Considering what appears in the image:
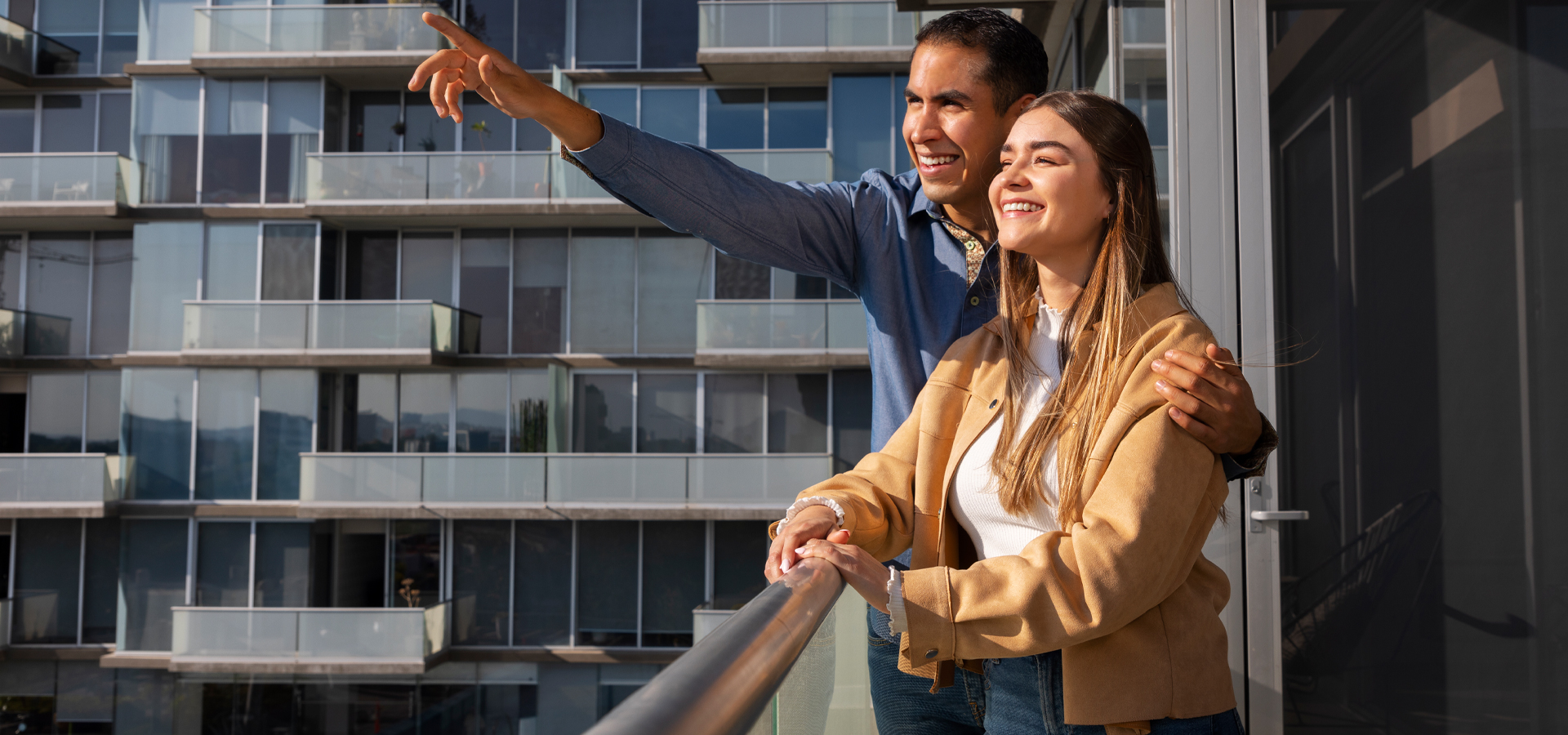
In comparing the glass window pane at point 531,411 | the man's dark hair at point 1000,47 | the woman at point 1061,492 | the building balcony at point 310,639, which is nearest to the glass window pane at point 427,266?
the glass window pane at point 531,411

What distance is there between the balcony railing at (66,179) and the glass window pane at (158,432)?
83.8 inches

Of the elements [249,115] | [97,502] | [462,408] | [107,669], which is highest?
[249,115]

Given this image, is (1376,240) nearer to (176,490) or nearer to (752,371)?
(752,371)

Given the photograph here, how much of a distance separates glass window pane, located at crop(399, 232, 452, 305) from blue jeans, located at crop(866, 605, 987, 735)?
11.1m

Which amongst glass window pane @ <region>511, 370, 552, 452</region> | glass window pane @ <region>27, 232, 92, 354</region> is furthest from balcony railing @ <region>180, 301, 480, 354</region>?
glass window pane @ <region>27, 232, 92, 354</region>

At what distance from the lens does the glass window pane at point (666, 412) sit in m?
11.2

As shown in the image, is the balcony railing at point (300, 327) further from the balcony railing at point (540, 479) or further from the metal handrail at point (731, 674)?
the metal handrail at point (731, 674)

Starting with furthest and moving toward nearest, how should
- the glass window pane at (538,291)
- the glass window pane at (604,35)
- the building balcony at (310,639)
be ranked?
the glass window pane at (604,35) → the glass window pane at (538,291) → the building balcony at (310,639)

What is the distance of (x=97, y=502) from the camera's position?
1105cm

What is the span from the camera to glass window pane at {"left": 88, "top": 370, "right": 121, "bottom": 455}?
38.1 ft

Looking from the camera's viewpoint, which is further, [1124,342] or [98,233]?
[98,233]

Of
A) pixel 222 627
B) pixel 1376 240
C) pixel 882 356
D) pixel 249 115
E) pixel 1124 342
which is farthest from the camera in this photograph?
pixel 249 115

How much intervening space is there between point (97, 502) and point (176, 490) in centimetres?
80

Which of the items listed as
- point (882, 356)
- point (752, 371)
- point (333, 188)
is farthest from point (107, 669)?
point (882, 356)
